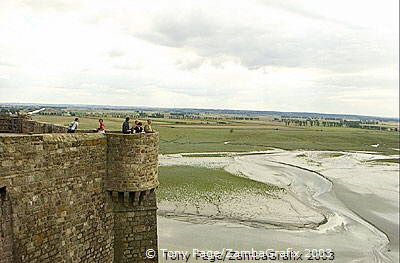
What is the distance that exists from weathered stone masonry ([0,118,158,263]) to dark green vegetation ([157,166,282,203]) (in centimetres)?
1455

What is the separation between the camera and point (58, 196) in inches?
352

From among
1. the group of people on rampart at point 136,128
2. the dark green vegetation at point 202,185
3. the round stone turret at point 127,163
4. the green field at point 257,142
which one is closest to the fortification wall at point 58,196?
the round stone turret at point 127,163

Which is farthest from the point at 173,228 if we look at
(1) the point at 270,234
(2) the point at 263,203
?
(2) the point at 263,203

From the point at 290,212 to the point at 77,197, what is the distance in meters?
17.8

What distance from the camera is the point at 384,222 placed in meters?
23.9

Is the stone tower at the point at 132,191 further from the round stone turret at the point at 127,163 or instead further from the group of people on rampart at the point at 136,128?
the group of people on rampart at the point at 136,128

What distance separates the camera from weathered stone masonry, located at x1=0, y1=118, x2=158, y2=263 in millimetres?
8008

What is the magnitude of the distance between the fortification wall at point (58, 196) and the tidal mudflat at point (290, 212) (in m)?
8.76

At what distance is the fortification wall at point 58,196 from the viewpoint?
8039 mm

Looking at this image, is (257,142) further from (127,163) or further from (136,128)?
(127,163)

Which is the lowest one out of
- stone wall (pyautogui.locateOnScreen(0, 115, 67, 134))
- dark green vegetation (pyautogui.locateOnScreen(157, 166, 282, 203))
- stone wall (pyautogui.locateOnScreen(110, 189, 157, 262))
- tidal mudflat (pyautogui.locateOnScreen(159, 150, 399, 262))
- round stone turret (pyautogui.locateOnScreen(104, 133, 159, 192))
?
tidal mudflat (pyautogui.locateOnScreen(159, 150, 399, 262))

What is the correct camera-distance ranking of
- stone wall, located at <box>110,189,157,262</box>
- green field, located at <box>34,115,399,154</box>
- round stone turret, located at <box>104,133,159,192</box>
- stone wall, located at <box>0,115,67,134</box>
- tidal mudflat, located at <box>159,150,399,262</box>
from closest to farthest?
round stone turret, located at <box>104,133,159,192</box> < stone wall, located at <box>110,189,157,262</box> < stone wall, located at <box>0,115,67,134</box> < tidal mudflat, located at <box>159,150,399,262</box> < green field, located at <box>34,115,399,154</box>

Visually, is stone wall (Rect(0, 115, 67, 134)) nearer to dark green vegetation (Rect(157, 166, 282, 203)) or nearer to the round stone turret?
the round stone turret

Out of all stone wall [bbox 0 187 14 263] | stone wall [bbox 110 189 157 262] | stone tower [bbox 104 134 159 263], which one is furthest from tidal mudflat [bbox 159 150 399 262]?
stone wall [bbox 0 187 14 263]
